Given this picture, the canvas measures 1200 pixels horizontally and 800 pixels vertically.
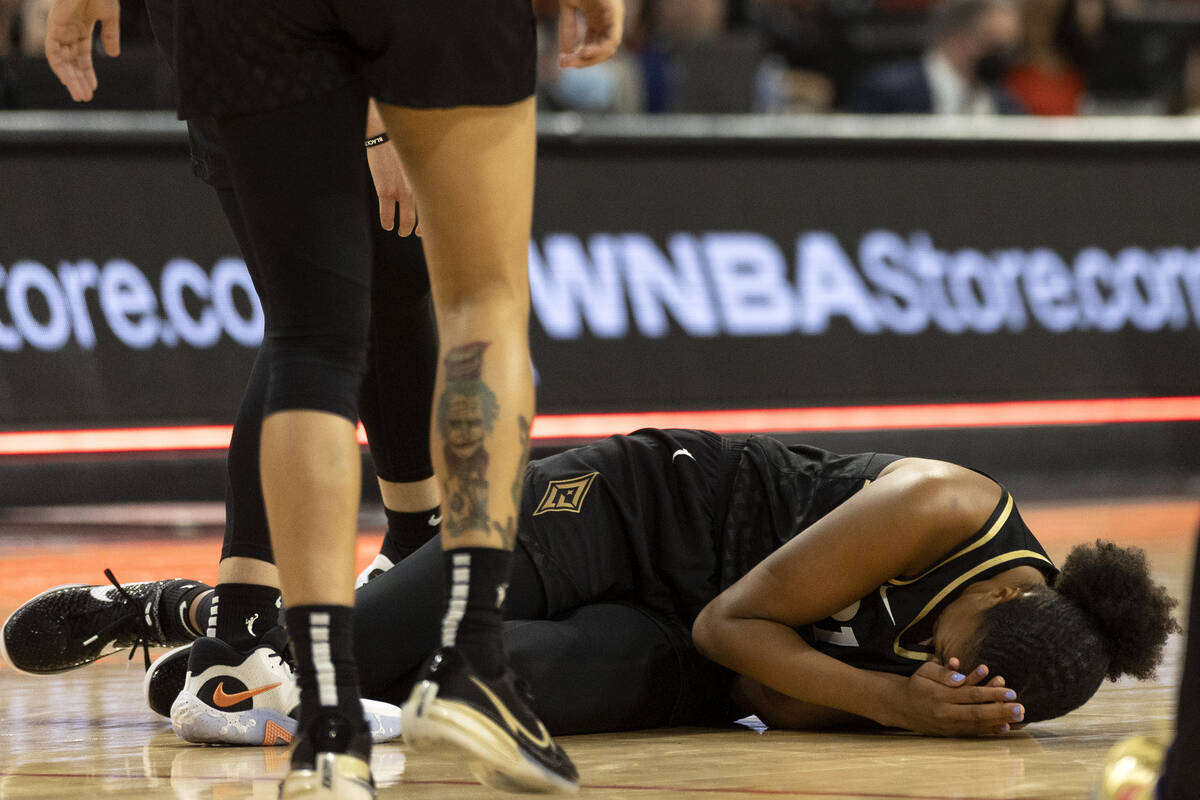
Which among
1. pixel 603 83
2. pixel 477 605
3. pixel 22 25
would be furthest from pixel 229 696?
pixel 603 83

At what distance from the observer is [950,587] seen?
2199 millimetres

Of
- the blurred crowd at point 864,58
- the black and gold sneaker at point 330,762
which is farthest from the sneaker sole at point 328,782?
the blurred crowd at point 864,58

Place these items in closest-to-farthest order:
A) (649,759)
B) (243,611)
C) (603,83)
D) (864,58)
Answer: (649,759) → (243,611) → (603,83) → (864,58)

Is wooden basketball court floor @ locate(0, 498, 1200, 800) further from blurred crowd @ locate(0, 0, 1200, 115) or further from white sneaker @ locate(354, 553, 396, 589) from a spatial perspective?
blurred crowd @ locate(0, 0, 1200, 115)

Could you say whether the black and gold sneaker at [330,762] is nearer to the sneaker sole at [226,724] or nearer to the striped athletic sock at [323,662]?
the striped athletic sock at [323,662]

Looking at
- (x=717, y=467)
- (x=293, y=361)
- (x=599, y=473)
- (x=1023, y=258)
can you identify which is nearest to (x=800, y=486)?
(x=717, y=467)

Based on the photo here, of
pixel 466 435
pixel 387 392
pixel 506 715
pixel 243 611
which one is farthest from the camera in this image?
pixel 387 392

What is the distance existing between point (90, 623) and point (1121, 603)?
158 centimetres

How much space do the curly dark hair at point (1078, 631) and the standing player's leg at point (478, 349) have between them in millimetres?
693

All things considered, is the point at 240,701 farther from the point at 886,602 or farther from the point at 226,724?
the point at 886,602

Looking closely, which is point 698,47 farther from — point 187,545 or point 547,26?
point 187,545

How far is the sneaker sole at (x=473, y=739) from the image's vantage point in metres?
1.58

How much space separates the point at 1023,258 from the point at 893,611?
397 cm

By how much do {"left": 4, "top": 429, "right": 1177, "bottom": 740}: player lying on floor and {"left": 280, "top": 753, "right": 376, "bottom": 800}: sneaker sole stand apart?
2.15 ft
